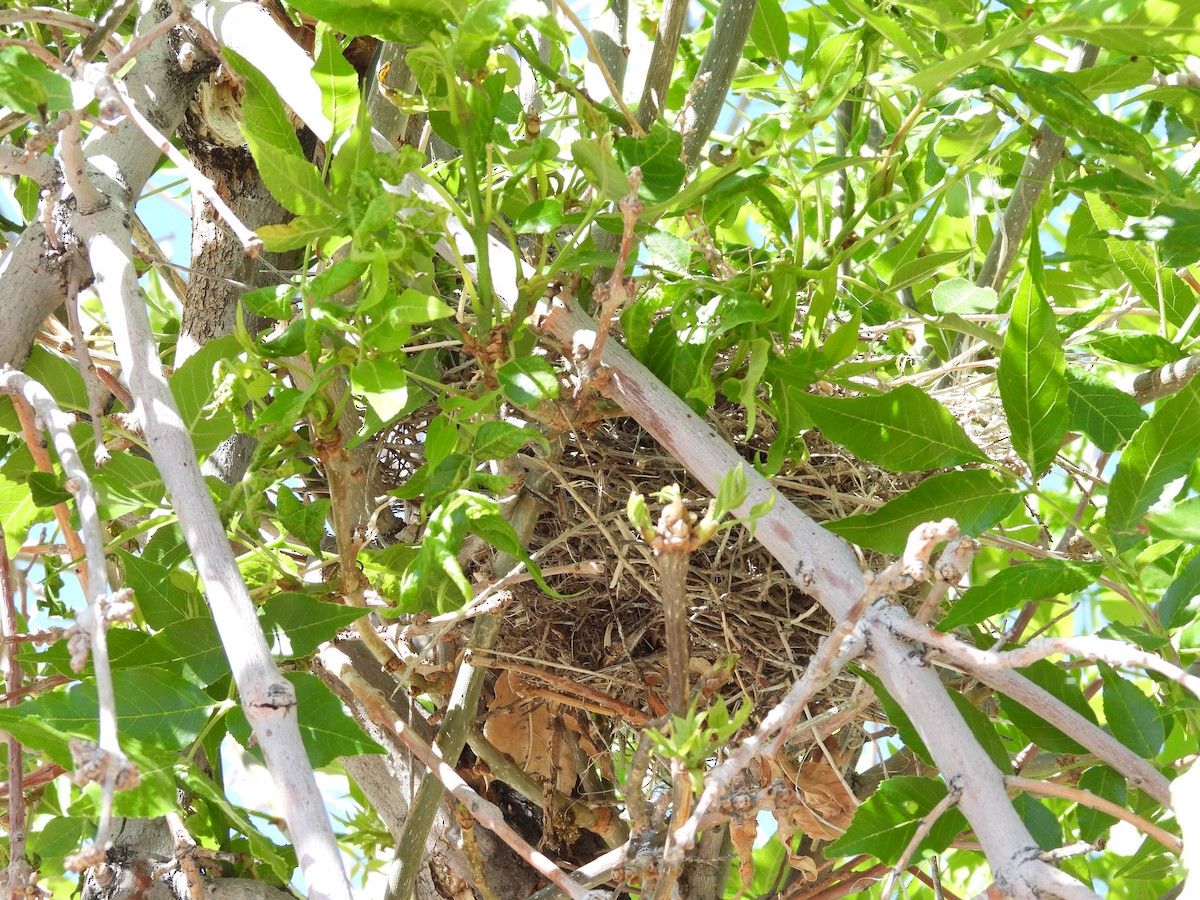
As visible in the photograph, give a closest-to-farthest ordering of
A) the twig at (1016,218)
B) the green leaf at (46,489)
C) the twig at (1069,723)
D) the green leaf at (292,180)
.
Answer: the twig at (1069,723) < the green leaf at (292,180) < the green leaf at (46,489) < the twig at (1016,218)

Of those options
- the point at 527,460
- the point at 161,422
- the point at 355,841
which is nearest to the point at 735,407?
the point at 527,460

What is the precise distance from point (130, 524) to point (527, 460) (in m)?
0.46

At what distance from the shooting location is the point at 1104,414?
86cm

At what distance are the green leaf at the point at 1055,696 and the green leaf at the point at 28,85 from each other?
72cm

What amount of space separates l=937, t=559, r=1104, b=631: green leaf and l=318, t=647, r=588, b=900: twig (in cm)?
29

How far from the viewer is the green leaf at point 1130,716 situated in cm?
77

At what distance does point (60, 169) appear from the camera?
93cm

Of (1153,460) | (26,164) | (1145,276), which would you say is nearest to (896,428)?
(1153,460)

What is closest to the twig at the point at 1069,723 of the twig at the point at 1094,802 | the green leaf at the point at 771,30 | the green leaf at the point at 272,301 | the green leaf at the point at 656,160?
the twig at the point at 1094,802

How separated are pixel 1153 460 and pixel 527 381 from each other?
0.42 meters

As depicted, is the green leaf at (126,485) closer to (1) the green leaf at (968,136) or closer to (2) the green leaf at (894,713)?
(2) the green leaf at (894,713)

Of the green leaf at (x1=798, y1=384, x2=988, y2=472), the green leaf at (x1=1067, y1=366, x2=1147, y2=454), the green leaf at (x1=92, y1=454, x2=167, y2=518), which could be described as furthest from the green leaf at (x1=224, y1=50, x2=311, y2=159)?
the green leaf at (x1=1067, y1=366, x2=1147, y2=454)

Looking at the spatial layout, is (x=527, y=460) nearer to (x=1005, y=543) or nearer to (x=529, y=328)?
(x=529, y=328)

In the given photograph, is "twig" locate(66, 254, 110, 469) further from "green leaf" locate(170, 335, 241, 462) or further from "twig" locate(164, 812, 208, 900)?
"twig" locate(164, 812, 208, 900)
